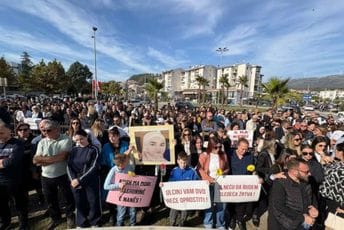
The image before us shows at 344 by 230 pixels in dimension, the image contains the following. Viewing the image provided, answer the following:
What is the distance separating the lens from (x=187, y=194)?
4.08 m

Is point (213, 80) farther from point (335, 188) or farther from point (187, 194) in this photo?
point (335, 188)

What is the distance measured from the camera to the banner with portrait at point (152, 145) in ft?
15.0

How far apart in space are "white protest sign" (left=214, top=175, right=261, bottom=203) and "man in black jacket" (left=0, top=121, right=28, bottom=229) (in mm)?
3454

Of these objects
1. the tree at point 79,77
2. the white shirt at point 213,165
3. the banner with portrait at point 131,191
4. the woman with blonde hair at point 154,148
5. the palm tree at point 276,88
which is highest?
the tree at point 79,77

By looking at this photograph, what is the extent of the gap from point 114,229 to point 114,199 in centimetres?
162

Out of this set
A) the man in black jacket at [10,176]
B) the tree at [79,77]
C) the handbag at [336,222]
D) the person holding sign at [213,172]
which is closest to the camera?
the handbag at [336,222]

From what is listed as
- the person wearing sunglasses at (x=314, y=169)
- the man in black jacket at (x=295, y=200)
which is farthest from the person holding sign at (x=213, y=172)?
the person wearing sunglasses at (x=314, y=169)

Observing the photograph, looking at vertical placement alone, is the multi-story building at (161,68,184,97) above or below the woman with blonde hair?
above

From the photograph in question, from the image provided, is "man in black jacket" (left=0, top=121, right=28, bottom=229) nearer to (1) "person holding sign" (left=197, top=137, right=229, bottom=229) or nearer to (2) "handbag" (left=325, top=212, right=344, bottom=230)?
(1) "person holding sign" (left=197, top=137, right=229, bottom=229)

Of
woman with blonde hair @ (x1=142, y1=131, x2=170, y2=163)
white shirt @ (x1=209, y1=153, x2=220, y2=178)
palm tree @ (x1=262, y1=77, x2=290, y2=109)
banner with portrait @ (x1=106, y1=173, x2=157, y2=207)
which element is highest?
palm tree @ (x1=262, y1=77, x2=290, y2=109)

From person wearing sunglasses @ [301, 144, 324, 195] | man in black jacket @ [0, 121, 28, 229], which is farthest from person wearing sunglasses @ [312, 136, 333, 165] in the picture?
man in black jacket @ [0, 121, 28, 229]

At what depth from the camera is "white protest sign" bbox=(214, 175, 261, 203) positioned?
4.18m

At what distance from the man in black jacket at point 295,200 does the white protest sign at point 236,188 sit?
1.04m

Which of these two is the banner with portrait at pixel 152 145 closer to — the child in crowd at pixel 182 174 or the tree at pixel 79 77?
the child in crowd at pixel 182 174
